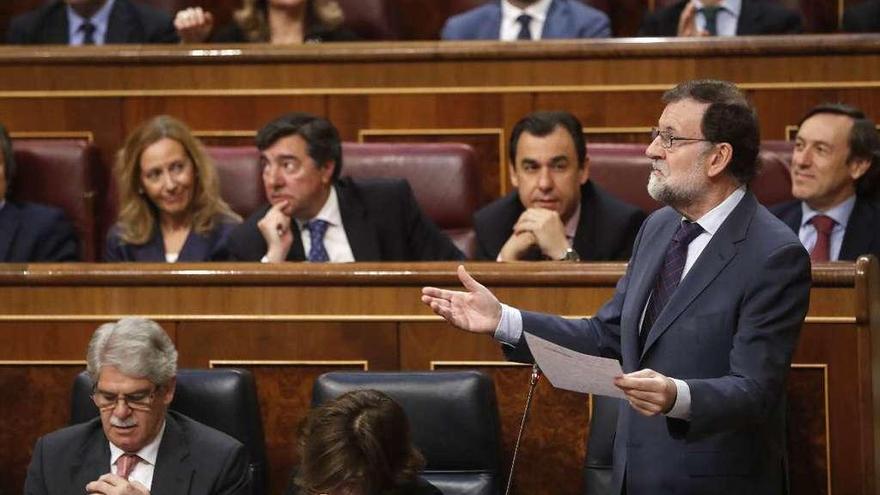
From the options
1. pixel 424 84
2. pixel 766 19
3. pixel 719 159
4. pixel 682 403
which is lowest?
pixel 682 403

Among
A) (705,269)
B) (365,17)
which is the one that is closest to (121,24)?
(365,17)

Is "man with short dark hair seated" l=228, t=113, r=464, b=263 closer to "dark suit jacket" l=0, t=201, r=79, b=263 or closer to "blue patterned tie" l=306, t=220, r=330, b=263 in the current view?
"blue patterned tie" l=306, t=220, r=330, b=263

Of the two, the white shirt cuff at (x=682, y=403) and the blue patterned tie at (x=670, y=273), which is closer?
the white shirt cuff at (x=682, y=403)

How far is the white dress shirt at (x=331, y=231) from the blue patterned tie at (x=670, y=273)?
3.01ft

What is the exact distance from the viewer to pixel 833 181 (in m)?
2.23

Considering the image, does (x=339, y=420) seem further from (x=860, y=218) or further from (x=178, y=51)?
(x=178, y=51)

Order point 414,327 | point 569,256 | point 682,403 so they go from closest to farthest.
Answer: point 682,403, point 414,327, point 569,256

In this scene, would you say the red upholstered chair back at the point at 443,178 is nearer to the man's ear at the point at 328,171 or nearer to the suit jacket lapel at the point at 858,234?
the man's ear at the point at 328,171

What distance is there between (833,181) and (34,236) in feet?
3.97

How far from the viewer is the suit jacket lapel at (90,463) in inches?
65.9

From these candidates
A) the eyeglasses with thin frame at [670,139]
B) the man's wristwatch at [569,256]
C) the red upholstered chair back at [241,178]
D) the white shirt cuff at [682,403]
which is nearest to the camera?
the white shirt cuff at [682,403]

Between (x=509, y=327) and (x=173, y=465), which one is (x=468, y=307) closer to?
(x=509, y=327)

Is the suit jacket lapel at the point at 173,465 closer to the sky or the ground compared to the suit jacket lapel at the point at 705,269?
closer to the ground

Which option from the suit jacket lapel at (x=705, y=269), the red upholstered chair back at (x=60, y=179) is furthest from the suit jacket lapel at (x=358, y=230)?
the suit jacket lapel at (x=705, y=269)
